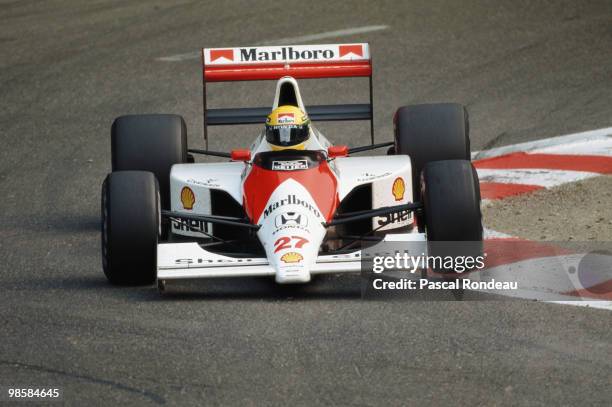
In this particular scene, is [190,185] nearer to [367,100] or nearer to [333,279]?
[333,279]

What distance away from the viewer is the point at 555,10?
17.5 m

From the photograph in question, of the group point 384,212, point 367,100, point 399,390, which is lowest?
point 399,390

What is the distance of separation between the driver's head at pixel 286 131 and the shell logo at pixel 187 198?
587 millimetres

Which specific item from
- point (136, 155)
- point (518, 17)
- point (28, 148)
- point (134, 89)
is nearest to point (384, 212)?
point (136, 155)

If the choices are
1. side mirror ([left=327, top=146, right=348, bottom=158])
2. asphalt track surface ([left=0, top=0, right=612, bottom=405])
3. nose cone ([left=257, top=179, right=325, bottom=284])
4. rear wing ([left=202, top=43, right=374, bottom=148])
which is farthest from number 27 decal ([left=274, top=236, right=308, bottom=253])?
rear wing ([left=202, top=43, right=374, bottom=148])

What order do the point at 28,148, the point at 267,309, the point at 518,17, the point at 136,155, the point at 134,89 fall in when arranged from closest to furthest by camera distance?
the point at 267,309 → the point at 136,155 → the point at 28,148 → the point at 134,89 → the point at 518,17

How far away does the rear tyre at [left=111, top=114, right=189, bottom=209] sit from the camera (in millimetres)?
10344

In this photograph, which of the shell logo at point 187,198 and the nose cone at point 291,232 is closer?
the nose cone at point 291,232

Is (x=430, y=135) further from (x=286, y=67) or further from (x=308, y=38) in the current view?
(x=308, y=38)

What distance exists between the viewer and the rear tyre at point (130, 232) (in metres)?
8.81

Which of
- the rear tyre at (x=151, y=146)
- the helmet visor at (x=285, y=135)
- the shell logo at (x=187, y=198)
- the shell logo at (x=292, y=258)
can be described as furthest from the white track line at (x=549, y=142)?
the shell logo at (x=292, y=258)

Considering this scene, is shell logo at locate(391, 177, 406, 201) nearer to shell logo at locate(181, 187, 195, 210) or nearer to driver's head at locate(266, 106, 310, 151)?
driver's head at locate(266, 106, 310, 151)

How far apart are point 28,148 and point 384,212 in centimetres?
548

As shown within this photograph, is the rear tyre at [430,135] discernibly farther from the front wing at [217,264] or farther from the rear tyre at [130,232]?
the rear tyre at [130,232]
